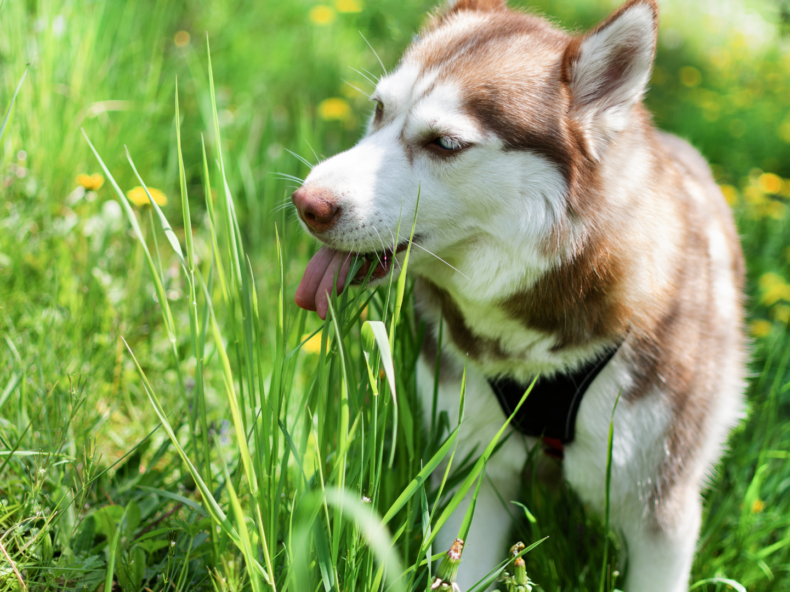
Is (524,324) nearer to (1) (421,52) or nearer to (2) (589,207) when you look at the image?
(2) (589,207)

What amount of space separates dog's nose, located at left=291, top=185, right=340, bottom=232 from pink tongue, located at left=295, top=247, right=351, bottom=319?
0.10m

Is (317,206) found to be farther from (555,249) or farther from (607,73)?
(607,73)

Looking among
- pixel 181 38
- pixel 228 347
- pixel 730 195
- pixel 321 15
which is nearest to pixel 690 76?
pixel 730 195

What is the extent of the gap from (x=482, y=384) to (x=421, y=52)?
3.07 ft

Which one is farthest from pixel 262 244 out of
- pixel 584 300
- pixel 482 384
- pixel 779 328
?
pixel 779 328

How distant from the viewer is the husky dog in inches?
57.1

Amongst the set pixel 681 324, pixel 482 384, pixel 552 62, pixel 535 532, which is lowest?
pixel 535 532

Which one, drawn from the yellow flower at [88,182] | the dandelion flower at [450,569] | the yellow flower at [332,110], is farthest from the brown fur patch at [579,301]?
the yellow flower at [332,110]

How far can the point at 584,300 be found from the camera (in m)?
1.51

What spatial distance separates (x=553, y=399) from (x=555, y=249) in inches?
15.9

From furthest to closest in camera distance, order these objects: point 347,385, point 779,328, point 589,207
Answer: point 779,328 < point 589,207 < point 347,385

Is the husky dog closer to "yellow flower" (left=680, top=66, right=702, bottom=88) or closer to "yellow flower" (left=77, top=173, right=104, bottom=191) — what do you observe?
"yellow flower" (left=77, top=173, right=104, bottom=191)

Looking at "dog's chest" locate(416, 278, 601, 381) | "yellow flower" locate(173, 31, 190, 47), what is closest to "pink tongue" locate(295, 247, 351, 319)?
"dog's chest" locate(416, 278, 601, 381)

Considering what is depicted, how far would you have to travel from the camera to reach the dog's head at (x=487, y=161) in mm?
1424
